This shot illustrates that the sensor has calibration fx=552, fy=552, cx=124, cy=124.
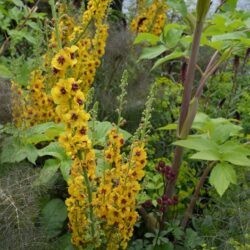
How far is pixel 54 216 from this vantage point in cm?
237

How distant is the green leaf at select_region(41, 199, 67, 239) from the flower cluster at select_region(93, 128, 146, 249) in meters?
0.41

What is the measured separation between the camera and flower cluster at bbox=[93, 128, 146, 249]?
6.32 ft

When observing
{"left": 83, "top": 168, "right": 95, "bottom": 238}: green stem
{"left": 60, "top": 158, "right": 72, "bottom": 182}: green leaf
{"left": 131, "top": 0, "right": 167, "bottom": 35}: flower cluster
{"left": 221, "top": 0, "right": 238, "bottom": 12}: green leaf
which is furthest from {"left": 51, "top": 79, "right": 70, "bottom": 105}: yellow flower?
{"left": 131, "top": 0, "right": 167, "bottom": 35}: flower cluster

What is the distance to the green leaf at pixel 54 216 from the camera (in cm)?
234

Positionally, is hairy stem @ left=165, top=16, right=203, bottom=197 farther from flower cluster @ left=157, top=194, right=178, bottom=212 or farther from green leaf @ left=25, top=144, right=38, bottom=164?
green leaf @ left=25, top=144, right=38, bottom=164

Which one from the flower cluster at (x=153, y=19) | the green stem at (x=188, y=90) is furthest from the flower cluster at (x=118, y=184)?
the flower cluster at (x=153, y=19)

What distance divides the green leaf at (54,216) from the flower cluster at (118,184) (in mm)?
406

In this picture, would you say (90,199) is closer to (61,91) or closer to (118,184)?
(118,184)

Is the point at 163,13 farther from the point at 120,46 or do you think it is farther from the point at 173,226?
the point at 173,226

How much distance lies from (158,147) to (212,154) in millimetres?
1049

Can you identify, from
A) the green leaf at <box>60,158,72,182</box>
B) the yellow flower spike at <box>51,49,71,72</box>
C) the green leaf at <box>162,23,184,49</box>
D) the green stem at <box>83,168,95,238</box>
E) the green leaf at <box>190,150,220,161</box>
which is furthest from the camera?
the green leaf at <box>162,23,184,49</box>

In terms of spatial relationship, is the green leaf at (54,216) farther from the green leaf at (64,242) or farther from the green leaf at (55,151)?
the green leaf at (55,151)

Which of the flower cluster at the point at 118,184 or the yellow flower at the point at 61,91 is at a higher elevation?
the yellow flower at the point at 61,91

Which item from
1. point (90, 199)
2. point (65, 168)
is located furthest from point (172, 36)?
point (90, 199)
